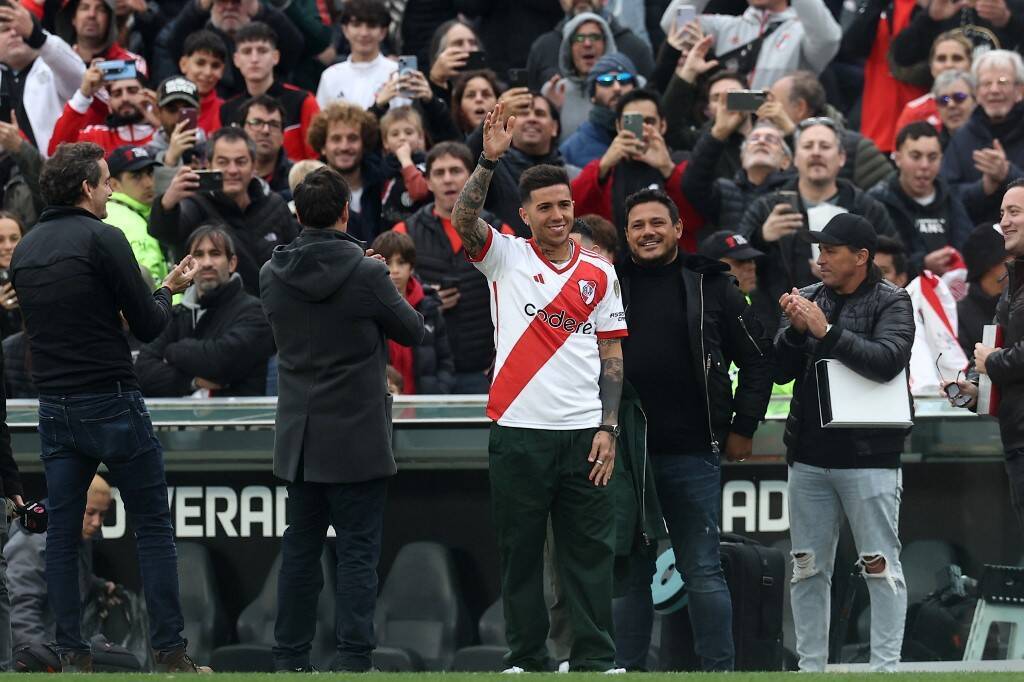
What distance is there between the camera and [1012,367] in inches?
292

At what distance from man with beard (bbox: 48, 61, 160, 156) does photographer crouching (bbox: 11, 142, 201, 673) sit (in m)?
4.02

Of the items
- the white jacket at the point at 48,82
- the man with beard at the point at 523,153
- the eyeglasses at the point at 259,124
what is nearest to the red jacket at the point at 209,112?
the eyeglasses at the point at 259,124

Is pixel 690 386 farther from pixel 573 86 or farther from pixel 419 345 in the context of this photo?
pixel 573 86

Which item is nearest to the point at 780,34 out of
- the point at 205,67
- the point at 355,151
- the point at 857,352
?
the point at 355,151

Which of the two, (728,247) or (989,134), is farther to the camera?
(989,134)

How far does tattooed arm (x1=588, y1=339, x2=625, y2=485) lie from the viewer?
7160 mm

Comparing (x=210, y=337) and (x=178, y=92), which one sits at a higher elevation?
(x=178, y=92)

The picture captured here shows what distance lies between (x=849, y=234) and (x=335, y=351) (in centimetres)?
241

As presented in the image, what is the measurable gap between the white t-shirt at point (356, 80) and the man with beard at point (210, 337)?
303 cm

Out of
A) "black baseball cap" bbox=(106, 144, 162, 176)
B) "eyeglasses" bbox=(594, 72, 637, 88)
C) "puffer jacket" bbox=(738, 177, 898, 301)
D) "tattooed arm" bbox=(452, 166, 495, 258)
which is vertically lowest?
"puffer jacket" bbox=(738, 177, 898, 301)

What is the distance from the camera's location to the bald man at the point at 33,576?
826cm

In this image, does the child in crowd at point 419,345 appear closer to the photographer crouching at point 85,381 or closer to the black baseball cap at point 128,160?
the black baseball cap at point 128,160

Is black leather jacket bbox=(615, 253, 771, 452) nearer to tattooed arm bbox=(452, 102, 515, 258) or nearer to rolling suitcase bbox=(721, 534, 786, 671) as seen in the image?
rolling suitcase bbox=(721, 534, 786, 671)

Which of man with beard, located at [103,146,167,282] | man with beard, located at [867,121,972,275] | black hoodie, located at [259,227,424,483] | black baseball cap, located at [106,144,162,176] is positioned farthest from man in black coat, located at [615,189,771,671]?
black baseball cap, located at [106,144,162,176]
